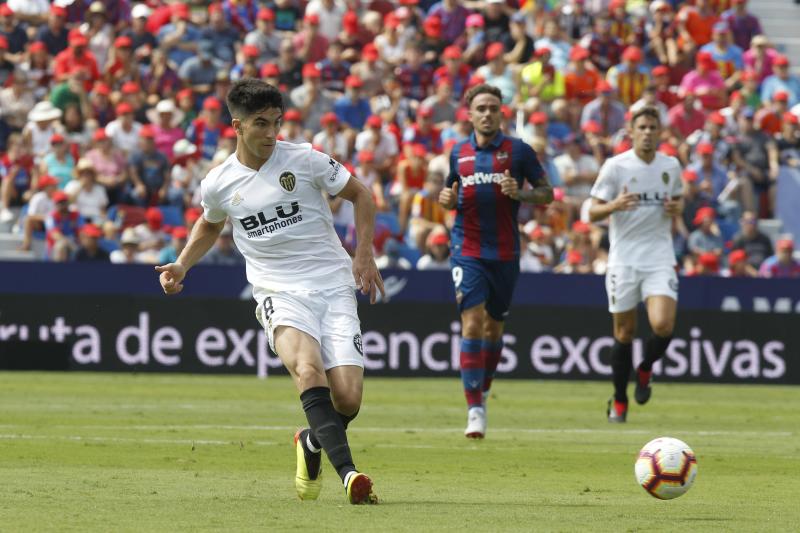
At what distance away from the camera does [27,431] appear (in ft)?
40.8

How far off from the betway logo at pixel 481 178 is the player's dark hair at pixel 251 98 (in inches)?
182

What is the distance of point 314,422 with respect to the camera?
813cm

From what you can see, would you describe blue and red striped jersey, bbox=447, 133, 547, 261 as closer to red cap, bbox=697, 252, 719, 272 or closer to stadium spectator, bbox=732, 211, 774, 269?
red cap, bbox=697, 252, 719, 272

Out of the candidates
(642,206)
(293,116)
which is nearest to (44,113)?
(293,116)

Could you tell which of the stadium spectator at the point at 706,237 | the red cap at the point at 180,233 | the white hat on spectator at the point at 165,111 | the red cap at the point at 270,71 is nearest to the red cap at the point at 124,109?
the white hat on spectator at the point at 165,111

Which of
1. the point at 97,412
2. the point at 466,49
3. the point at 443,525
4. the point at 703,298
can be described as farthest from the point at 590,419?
the point at 466,49

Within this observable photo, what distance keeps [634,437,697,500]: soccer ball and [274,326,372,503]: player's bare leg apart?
4.91 feet

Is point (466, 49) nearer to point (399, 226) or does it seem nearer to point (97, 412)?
point (399, 226)

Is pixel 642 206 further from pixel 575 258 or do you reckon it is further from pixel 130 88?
pixel 130 88

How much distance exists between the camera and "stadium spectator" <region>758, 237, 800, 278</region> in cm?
2139

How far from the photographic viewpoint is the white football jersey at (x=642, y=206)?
14102 millimetres

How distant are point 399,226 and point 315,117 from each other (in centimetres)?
270

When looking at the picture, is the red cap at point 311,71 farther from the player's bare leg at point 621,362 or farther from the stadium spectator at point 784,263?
the player's bare leg at point 621,362

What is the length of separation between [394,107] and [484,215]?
459 inches
